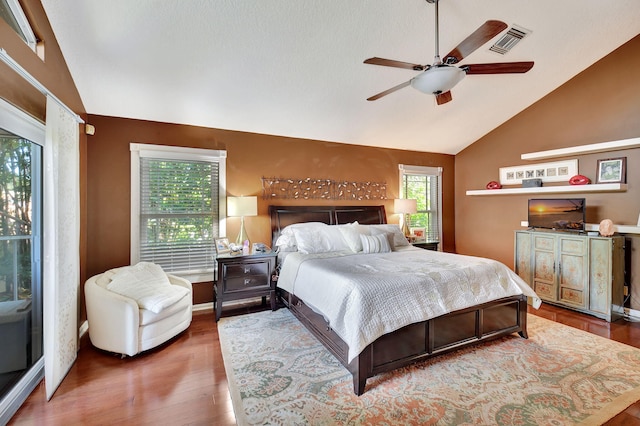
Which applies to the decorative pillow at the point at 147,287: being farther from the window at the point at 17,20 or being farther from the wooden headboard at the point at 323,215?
the window at the point at 17,20

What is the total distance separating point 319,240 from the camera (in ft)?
12.3

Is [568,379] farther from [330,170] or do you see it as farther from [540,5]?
[330,170]

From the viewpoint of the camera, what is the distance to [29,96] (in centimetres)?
211

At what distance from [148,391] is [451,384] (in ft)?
7.59

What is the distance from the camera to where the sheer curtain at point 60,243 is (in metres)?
2.07

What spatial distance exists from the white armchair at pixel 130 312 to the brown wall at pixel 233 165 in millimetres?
764

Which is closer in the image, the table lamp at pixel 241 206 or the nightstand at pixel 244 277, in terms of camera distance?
the nightstand at pixel 244 277

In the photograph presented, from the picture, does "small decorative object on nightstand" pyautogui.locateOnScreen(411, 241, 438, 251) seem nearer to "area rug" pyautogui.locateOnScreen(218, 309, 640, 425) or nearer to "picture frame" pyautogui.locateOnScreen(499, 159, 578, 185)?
"picture frame" pyautogui.locateOnScreen(499, 159, 578, 185)

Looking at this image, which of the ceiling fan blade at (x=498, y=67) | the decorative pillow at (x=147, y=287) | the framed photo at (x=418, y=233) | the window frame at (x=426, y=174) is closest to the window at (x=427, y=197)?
the window frame at (x=426, y=174)

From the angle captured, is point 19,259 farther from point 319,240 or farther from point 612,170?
point 612,170

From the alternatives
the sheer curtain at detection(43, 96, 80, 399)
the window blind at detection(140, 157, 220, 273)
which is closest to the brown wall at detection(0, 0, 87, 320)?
→ the sheer curtain at detection(43, 96, 80, 399)

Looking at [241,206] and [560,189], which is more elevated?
[560,189]

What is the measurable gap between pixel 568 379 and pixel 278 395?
2280 mm

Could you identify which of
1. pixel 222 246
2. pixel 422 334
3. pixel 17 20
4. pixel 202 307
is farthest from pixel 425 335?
pixel 17 20
